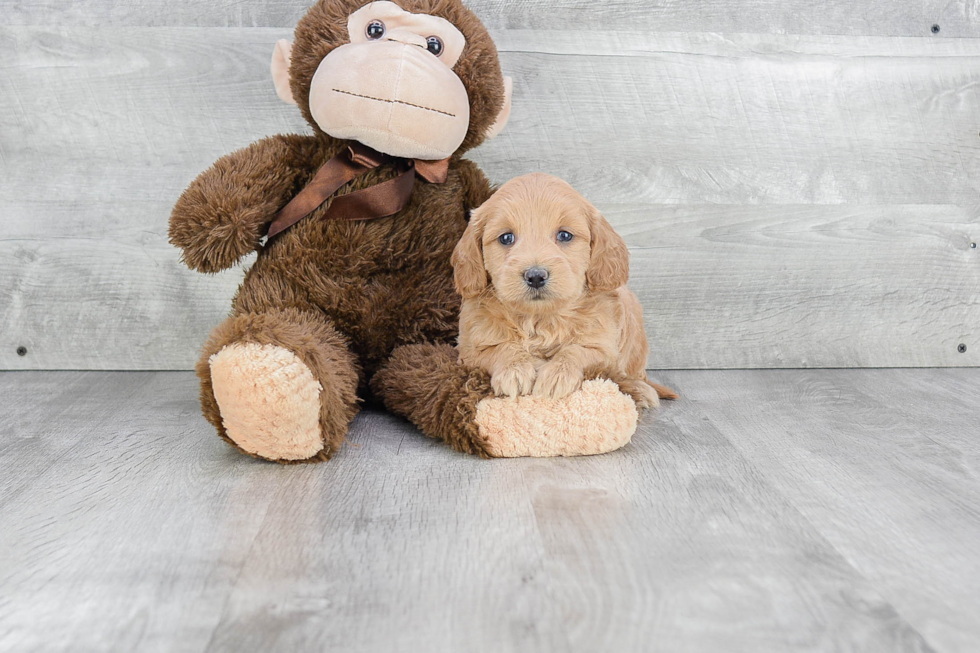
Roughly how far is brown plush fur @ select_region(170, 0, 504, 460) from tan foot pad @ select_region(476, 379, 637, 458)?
0.15m

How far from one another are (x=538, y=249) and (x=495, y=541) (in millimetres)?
383

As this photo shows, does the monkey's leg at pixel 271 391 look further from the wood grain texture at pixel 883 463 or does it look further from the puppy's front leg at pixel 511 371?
the wood grain texture at pixel 883 463

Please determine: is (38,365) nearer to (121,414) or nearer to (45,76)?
(121,414)

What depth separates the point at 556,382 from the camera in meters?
1.10

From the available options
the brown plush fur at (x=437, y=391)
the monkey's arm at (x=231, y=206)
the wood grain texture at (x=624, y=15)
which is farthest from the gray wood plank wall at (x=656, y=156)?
Result: the brown plush fur at (x=437, y=391)

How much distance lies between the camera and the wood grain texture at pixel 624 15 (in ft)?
5.24

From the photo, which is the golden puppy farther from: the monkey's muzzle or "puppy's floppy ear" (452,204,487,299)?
the monkey's muzzle

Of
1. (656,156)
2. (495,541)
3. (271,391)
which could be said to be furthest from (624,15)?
(495,541)

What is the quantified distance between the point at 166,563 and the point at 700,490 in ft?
1.94

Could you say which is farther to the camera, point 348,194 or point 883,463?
point 348,194

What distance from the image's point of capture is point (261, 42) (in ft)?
5.25

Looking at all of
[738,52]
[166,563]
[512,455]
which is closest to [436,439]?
[512,455]

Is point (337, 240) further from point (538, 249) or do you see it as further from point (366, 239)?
point (538, 249)

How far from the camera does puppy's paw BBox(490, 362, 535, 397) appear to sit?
1.10 m
